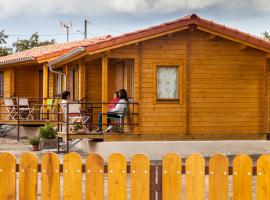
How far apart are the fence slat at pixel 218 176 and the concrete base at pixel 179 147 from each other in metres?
9.80

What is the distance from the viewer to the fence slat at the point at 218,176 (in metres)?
6.70

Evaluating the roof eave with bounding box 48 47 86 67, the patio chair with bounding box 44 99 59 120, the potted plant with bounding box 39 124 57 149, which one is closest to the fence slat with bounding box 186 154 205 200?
the roof eave with bounding box 48 47 86 67

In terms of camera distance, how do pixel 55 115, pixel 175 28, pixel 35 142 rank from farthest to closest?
pixel 55 115
pixel 35 142
pixel 175 28

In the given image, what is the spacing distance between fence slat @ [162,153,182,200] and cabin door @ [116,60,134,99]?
11614 mm

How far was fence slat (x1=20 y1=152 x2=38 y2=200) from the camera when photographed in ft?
22.3

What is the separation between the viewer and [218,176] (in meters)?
6.71

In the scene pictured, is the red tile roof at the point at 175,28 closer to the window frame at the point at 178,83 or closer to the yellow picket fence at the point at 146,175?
the window frame at the point at 178,83

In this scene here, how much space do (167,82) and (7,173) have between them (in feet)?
35.7

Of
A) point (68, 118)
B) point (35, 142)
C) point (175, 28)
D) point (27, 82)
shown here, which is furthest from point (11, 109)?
point (175, 28)

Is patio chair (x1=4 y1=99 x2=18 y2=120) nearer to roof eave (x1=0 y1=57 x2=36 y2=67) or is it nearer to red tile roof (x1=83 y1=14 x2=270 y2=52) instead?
roof eave (x1=0 y1=57 x2=36 y2=67)

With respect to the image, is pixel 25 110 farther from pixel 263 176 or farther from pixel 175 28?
pixel 263 176

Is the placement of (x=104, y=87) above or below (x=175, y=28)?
below

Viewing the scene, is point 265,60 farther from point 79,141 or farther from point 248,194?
point 248,194

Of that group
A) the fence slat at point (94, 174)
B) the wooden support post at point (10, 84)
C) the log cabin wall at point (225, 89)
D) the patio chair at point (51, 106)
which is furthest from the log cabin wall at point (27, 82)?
the fence slat at point (94, 174)
